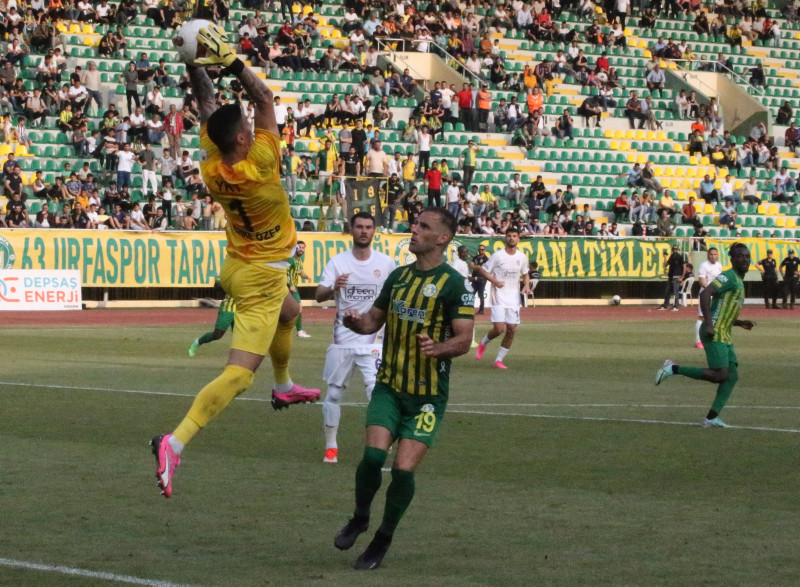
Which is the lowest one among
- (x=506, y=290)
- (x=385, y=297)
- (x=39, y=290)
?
(x=39, y=290)

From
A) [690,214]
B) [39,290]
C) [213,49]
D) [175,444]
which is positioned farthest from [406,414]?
[690,214]

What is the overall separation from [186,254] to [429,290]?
30086mm

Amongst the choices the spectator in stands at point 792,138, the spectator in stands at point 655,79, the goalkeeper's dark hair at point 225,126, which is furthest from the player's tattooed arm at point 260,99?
the spectator in stands at point 792,138

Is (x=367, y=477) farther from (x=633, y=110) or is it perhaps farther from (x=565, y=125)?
(x=633, y=110)

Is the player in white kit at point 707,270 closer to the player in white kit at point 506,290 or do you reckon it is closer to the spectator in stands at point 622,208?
the player in white kit at point 506,290

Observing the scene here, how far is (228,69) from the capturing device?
8570mm

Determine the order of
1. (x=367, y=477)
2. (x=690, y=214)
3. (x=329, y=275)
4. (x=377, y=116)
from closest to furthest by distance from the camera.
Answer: (x=367, y=477)
(x=329, y=275)
(x=377, y=116)
(x=690, y=214)

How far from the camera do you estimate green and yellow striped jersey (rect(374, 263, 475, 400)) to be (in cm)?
787

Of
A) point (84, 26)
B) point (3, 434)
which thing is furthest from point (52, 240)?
point (3, 434)

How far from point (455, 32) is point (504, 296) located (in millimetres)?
29216

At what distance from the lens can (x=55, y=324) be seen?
31.2 meters

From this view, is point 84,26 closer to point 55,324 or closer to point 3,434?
point 55,324

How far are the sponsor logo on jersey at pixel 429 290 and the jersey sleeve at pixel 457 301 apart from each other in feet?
0.23

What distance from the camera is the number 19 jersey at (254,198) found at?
9055 mm
